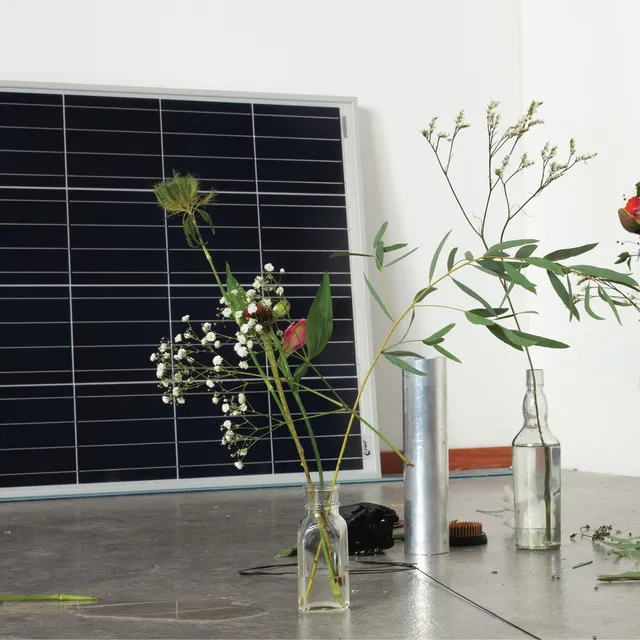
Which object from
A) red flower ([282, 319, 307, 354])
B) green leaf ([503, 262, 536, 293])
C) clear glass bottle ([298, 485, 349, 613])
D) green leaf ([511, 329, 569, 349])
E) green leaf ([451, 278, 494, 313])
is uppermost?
green leaf ([503, 262, 536, 293])

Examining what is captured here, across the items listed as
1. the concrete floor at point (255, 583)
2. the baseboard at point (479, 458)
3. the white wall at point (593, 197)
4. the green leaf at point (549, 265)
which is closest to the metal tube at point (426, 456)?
the concrete floor at point (255, 583)

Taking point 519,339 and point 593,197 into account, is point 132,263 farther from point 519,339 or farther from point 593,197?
point 519,339

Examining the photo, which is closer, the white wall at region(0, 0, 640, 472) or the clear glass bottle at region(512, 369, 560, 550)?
the clear glass bottle at region(512, 369, 560, 550)

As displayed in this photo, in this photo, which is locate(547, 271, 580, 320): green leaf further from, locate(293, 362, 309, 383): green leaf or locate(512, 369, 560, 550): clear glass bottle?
locate(293, 362, 309, 383): green leaf

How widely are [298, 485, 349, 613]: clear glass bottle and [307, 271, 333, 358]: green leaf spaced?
239mm

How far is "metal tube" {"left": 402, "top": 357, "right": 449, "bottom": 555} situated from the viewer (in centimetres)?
210

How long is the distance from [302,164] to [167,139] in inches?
24.6

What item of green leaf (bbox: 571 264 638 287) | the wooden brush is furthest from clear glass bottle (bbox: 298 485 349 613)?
the wooden brush

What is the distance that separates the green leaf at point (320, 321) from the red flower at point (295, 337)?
3cm

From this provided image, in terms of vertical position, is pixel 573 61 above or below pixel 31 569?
above

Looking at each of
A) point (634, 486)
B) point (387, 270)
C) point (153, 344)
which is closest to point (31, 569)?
point (153, 344)

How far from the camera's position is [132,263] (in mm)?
3922

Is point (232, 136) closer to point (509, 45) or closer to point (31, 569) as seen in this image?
point (509, 45)

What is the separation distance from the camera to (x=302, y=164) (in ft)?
13.9
